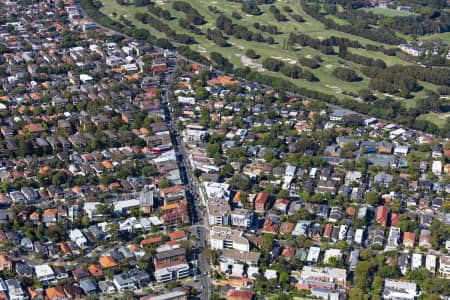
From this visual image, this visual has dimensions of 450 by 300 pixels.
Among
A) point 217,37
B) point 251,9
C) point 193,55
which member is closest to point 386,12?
point 251,9

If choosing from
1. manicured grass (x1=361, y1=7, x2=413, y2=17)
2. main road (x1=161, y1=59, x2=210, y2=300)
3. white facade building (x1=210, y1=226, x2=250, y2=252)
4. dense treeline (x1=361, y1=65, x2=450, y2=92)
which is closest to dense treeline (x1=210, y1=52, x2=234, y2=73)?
main road (x1=161, y1=59, x2=210, y2=300)

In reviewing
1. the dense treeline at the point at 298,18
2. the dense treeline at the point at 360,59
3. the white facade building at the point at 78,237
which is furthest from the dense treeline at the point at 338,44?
the white facade building at the point at 78,237

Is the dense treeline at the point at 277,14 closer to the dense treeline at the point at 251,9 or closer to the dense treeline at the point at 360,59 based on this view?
the dense treeline at the point at 251,9

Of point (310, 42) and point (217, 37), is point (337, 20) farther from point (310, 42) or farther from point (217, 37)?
point (217, 37)

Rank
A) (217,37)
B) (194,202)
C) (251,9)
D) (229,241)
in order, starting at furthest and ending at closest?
(251,9), (217,37), (194,202), (229,241)

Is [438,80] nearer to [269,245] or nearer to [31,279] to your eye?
[269,245]

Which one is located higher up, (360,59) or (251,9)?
(360,59)

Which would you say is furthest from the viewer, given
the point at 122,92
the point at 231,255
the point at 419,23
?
the point at 419,23

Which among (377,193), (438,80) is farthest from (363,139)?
(438,80)
